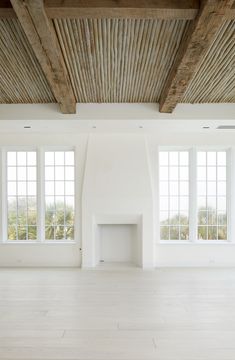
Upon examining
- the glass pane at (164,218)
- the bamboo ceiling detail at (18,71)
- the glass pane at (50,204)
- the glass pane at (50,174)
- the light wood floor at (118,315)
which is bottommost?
the light wood floor at (118,315)

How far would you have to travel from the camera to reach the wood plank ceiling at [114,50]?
2279mm

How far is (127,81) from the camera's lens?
3729 mm

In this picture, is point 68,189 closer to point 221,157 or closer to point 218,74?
point 221,157

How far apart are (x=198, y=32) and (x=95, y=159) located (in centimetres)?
452

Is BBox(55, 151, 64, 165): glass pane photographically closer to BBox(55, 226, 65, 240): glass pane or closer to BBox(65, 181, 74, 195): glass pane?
BBox(65, 181, 74, 195): glass pane

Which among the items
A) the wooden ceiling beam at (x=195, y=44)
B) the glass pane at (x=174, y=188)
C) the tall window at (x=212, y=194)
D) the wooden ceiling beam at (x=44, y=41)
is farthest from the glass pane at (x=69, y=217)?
the wooden ceiling beam at (x=195, y=44)

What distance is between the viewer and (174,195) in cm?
708

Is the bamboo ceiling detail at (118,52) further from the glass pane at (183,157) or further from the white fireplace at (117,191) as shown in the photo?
the glass pane at (183,157)

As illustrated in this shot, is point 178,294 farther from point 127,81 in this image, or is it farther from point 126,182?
point 127,81

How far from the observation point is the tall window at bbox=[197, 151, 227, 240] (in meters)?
7.07

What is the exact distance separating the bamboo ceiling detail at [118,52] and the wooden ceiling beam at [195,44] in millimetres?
94

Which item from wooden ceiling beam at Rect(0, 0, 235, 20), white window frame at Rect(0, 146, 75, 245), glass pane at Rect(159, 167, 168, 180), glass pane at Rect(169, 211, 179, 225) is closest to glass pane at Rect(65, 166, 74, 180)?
white window frame at Rect(0, 146, 75, 245)

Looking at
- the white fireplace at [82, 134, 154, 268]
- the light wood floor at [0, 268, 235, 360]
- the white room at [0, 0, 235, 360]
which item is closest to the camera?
the white room at [0, 0, 235, 360]

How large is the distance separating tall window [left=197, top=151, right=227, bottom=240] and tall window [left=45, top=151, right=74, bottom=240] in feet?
9.74
